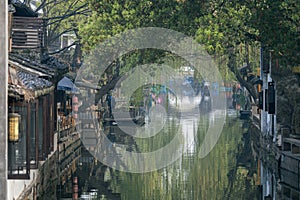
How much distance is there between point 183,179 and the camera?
26328mm

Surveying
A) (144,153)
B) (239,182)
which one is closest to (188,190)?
(239,182)

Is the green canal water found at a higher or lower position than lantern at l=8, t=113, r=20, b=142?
lower

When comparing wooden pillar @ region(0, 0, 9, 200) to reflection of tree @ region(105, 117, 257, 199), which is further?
reflection of tree @ region(105, 117, 257, 199)

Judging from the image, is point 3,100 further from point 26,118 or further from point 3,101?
point 26,118

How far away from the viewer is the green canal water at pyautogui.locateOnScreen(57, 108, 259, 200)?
22.9 m

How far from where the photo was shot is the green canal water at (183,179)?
903 inches

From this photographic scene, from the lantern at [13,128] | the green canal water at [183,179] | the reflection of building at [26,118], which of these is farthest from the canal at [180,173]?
the lantern at [13,128]

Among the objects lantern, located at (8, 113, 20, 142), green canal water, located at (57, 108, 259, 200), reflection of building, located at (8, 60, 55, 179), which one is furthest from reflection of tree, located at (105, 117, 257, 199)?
lantern, located at (8, 113, 20, 142)

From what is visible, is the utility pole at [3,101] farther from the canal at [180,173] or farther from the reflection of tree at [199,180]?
the reflection of tree at [199,180]

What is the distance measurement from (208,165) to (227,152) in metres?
6.09

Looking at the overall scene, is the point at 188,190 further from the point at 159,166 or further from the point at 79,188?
the point at 159,166

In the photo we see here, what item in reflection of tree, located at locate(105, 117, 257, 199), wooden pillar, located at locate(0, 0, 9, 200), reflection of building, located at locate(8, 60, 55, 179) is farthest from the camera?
reflection of tree, located at locate(105, 117, 257, 199)

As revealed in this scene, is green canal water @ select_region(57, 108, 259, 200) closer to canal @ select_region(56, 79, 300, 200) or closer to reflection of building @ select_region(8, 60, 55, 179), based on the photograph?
canal @ select_region(56, 79, 300, 200)

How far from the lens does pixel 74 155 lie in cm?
3612
